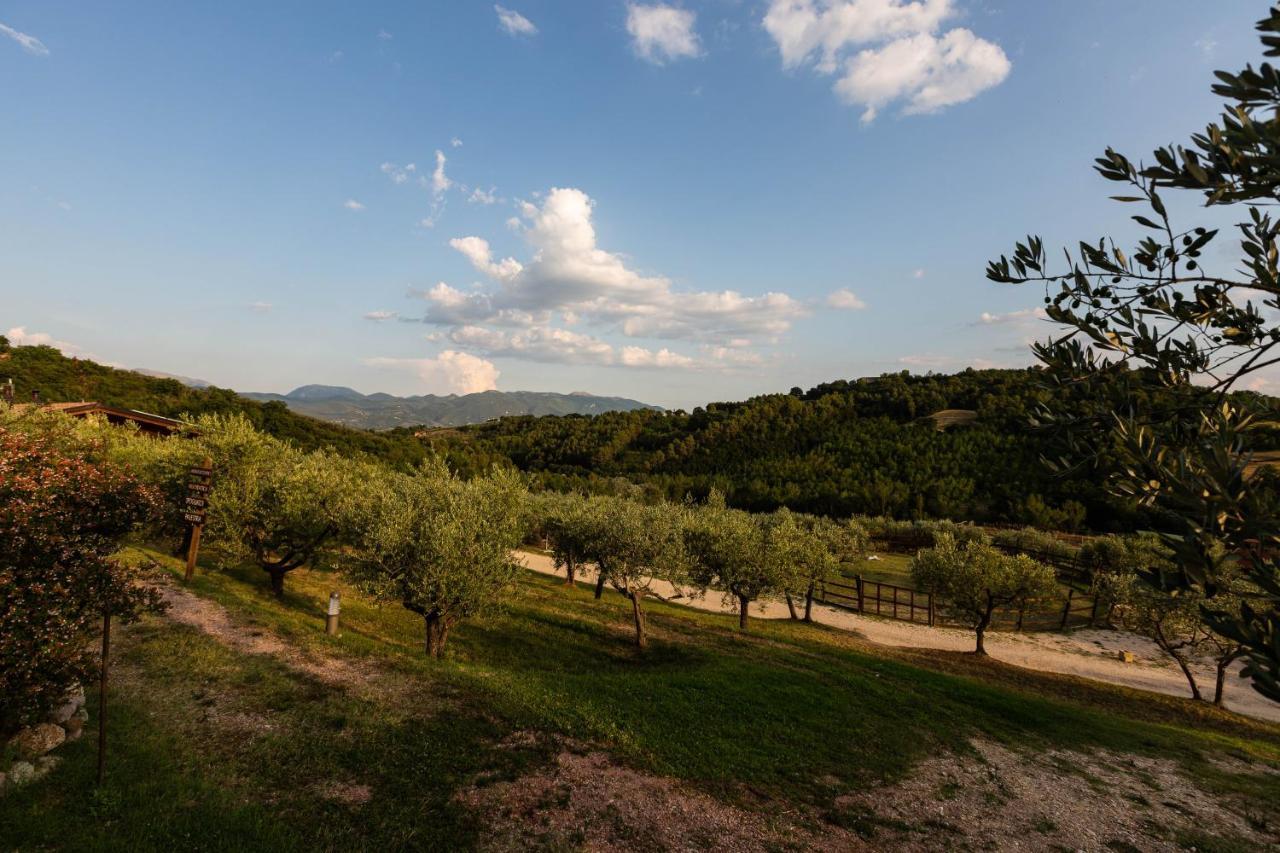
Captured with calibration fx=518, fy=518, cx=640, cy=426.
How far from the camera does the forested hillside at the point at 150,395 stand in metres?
86.3

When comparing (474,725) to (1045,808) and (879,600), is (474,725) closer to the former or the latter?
(1045,808)

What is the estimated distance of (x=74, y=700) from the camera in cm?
1164

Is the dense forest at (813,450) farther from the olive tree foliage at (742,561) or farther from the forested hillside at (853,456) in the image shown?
the olive tree foliage at (742,561)

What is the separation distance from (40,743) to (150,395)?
11948 cm

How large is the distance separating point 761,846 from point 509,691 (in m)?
9.43

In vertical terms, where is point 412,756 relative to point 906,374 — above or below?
below

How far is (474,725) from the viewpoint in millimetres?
14820

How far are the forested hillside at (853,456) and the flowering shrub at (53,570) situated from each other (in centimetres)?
5093

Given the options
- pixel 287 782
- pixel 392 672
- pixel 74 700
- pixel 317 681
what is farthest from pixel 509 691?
pixel 74 700

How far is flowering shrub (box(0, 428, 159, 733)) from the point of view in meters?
8.20

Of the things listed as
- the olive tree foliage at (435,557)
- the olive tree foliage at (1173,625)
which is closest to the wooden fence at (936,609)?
the olive tree foliage at (1173,625)

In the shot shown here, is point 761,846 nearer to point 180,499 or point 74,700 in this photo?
point 74,700

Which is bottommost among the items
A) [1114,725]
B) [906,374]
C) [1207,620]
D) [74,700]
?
[1114,725]

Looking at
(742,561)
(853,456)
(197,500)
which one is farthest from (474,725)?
(853,456)
